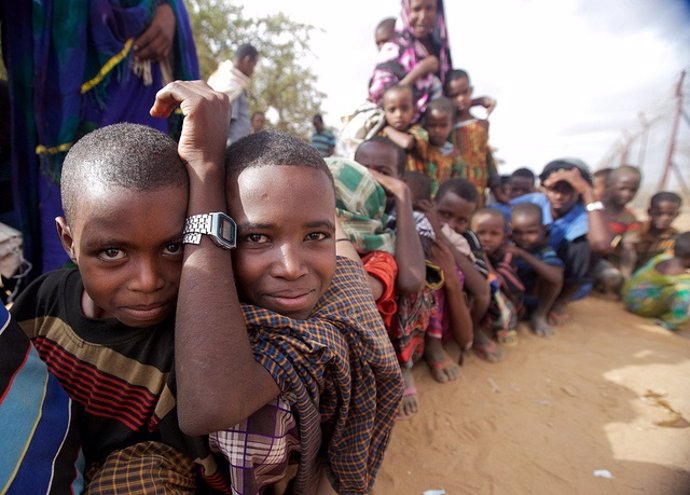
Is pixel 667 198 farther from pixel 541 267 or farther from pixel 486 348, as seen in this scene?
pixel 486 348

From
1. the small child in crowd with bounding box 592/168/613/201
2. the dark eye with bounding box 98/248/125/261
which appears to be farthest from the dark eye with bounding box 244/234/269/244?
the small child in crowd with bounding box 592/168/613/201

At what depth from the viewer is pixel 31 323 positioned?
3.70 feet

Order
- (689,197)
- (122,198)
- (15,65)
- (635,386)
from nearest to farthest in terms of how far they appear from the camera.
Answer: (122,198) → (15,65) → (635,386) → (689,197)

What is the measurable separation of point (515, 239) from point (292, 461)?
3.03m

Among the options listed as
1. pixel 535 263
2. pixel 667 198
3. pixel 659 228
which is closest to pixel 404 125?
pixel 535 263

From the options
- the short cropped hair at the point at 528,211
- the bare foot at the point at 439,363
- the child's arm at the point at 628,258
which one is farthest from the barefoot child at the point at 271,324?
the child's arm at the point at 628,258

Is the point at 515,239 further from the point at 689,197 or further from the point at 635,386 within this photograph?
the point at 689,197

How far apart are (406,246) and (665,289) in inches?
144

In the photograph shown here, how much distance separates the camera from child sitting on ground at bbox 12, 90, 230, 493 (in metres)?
0.98

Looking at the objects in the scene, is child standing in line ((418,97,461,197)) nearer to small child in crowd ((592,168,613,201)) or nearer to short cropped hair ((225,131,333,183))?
small child in crowd ((592,168,613,201))

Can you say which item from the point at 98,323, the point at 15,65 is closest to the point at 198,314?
the point at 98,323

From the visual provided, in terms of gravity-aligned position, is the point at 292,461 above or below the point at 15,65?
below

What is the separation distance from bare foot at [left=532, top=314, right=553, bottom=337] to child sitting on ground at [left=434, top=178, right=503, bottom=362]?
74 centimetres

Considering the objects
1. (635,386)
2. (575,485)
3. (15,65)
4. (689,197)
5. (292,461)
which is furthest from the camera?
(689,197)
